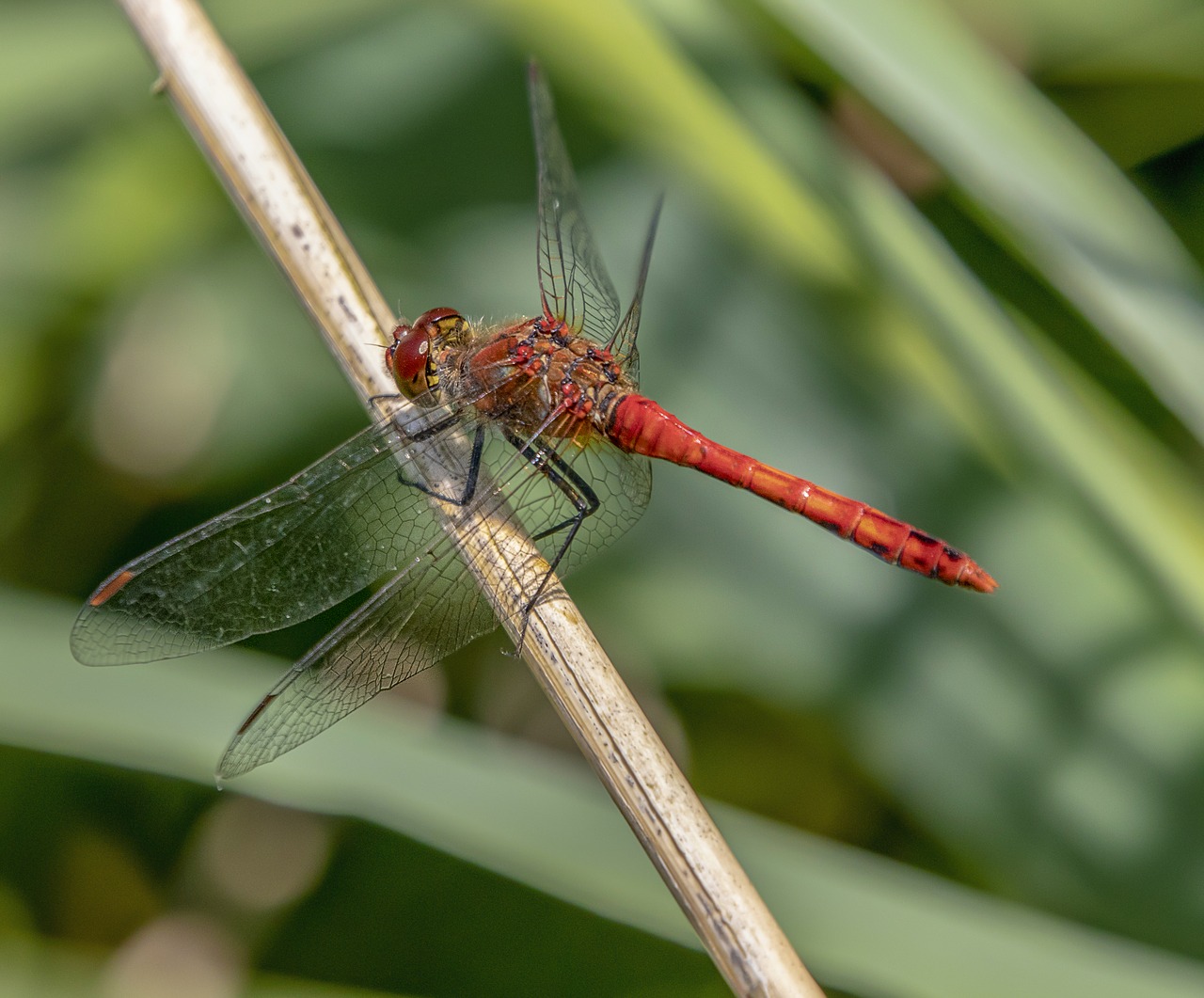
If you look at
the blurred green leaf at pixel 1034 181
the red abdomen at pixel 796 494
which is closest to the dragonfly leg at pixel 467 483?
the red abdomen at pixel 796 494

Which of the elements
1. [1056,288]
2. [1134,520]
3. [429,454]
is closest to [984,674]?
[1134,520]

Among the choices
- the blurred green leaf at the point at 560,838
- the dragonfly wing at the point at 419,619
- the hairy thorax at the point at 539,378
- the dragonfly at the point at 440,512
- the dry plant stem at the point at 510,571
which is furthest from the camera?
the hairy thorax at the point at 539,378

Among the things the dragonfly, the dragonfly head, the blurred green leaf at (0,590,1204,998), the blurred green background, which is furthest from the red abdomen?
the blurred green leaf at (0,590,1204,998)

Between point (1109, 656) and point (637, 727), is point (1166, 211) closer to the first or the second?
point (1109, 656)

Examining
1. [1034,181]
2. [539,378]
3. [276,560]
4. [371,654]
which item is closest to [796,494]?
[539,378]

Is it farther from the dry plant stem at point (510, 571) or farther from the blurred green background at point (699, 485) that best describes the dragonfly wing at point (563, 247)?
the dry plant stem at point (510, 571)

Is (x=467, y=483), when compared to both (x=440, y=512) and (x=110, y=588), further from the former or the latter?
(x=110, y=588)

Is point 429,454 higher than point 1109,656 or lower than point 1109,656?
higher

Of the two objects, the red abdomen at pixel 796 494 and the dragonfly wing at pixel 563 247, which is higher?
the dragonfly wing at pixel 563 247
